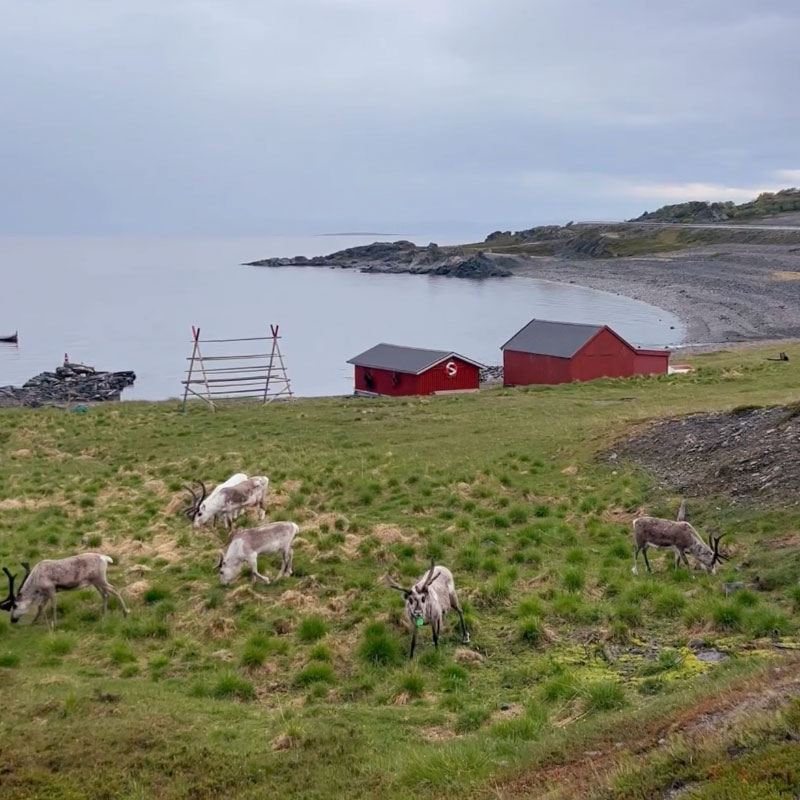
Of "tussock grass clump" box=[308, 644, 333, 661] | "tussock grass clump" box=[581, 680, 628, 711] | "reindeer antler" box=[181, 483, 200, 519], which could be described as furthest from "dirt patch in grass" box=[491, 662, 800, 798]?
"reindeer antler" box=[181, 483, 200, 519]

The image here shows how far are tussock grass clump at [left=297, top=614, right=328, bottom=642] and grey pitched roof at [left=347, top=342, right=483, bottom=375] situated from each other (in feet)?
116

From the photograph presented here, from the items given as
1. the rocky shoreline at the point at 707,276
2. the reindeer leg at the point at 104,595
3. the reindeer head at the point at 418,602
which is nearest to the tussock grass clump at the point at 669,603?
the reindeer head at the point at 418,602

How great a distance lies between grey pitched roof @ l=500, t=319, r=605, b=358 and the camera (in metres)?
49.1

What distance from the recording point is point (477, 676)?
12.0 metres

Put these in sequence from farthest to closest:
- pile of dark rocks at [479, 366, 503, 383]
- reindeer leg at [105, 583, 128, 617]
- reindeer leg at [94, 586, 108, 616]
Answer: pile of dark rocks at [479, 366, 503, 383] < reindeer leg at [94, 586, 108, 616] < reindeer leg at [105, 583, 128, 617]

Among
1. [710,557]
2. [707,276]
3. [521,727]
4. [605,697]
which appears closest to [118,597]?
[521,727]

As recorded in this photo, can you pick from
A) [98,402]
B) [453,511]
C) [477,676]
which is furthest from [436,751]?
[98,402]

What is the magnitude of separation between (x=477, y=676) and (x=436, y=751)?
2625mm

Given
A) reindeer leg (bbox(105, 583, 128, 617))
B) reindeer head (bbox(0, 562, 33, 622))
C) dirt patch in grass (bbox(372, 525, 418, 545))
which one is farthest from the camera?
dirt patch in grass (bbox(372, 525, 418, 545))

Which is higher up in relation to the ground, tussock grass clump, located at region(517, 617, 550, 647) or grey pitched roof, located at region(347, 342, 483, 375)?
tussock grass clump, located at region(517, 617, 550, 647)

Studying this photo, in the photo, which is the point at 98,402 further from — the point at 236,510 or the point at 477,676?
the point at 477,676

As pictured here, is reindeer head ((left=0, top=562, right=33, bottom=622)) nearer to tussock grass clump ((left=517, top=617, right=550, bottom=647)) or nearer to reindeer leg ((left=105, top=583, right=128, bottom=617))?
reindeer leg ((left=105, top=583, right=128, bottom=617))

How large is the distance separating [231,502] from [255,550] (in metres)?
4.20

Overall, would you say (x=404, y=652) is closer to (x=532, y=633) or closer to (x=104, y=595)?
(x=532, y=633)
